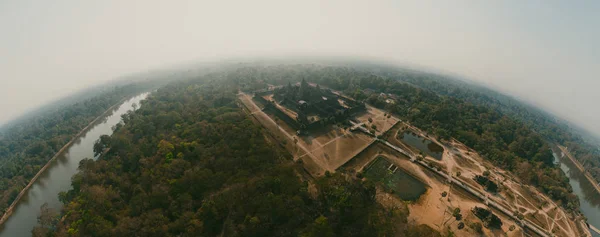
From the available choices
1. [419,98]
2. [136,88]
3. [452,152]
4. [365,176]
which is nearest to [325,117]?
[365,176]

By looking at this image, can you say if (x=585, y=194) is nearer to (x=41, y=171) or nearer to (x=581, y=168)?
(x=581, y=168)

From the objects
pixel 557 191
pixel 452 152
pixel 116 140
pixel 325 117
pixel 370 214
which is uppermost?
pixel 116 140

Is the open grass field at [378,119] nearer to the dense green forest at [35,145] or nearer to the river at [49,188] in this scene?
the river at [49,188]

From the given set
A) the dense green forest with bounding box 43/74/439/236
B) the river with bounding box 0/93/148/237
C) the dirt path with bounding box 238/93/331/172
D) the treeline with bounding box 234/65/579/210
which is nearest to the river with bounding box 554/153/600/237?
the treeline with bounding box 234/65/579/210

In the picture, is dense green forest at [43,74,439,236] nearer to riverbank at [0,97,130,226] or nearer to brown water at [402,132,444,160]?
riverbank at [0,97,130,226]

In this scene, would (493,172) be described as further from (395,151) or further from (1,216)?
(1,216)

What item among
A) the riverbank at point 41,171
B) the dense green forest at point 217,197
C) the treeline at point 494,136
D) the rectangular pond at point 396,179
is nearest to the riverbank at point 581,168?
the treeline at point 494,136
